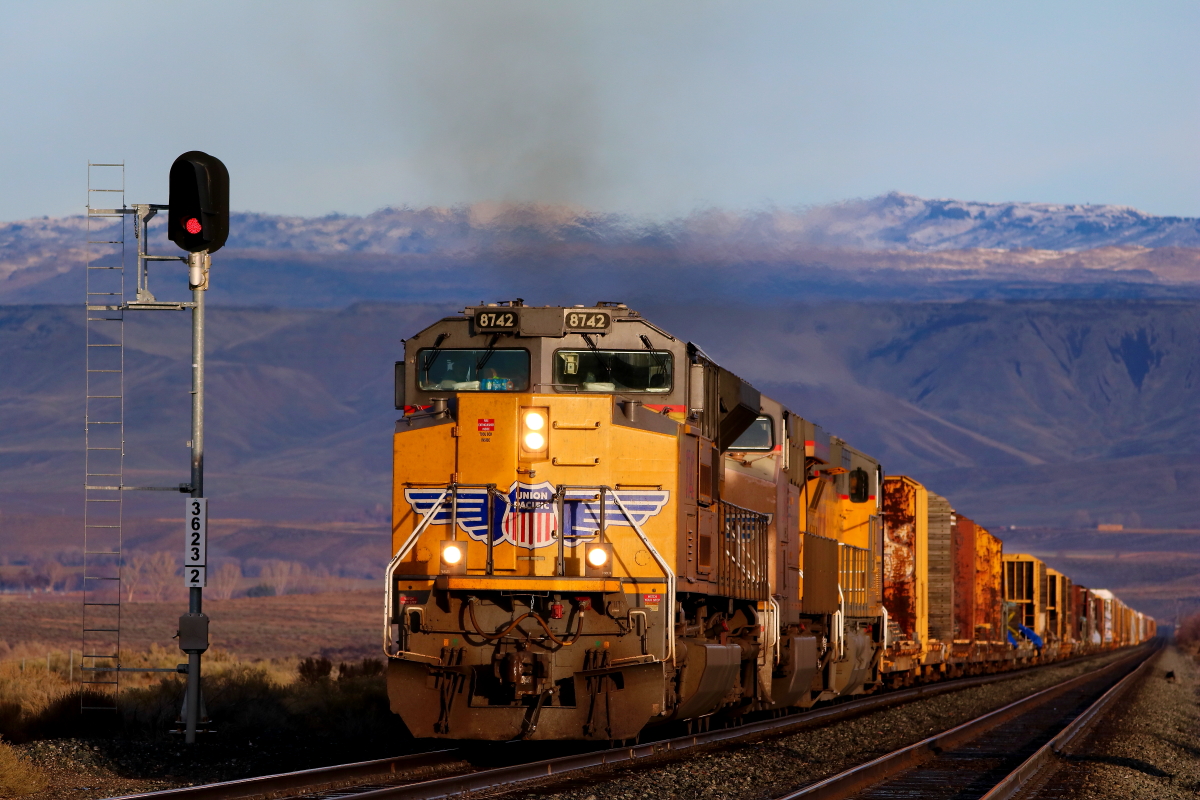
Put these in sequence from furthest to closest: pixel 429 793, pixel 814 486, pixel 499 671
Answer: pixel 814 486 → pixel 499 671 → pixel 429 793

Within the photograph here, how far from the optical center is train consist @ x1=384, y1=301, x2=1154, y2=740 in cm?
1426

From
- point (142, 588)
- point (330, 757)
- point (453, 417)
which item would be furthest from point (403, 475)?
point (142, 588)

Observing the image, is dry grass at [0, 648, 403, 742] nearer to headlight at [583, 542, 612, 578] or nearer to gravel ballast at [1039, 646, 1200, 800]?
headlight at [583, 542, 612, 578]

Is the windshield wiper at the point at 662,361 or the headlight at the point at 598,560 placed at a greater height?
the windshield wiper at the point at 662,361

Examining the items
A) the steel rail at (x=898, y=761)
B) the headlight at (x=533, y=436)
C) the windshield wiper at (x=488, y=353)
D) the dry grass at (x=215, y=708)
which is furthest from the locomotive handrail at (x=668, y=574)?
the dry grass at (x=215, y=708)

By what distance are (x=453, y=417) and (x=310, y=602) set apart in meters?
83.4

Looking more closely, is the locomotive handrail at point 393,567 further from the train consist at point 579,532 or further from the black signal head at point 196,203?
the black signal head at point 196,203

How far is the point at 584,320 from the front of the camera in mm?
15953

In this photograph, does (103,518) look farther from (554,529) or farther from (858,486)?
(554,529)

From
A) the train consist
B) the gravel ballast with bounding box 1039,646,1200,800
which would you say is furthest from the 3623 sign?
the gravel ballast with bounding box 1039,646,1200,800

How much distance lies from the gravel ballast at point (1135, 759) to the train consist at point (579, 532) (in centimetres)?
352

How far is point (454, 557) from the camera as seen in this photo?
573 inches

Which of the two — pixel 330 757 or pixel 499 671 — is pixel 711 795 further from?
pixel 330 757

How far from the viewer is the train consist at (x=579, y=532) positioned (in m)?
→ 14.3
